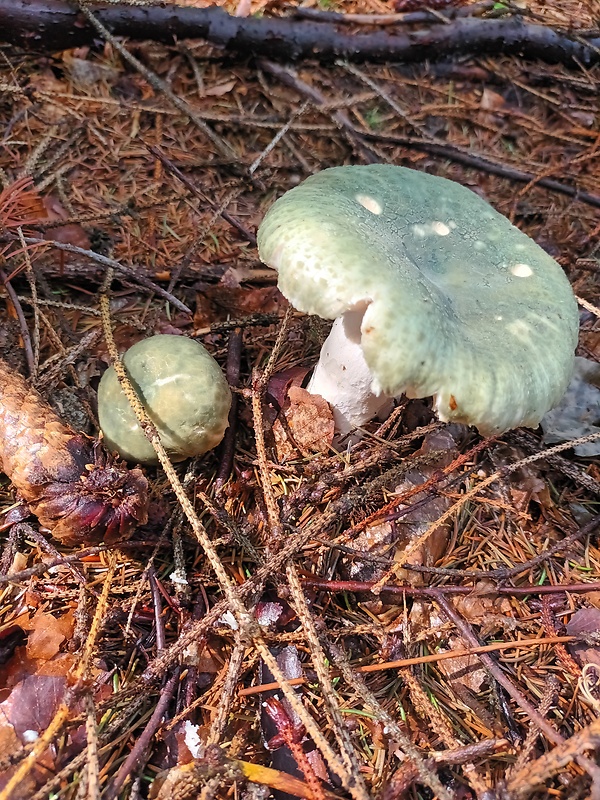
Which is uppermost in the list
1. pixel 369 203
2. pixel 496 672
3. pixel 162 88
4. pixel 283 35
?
pixel 283 35

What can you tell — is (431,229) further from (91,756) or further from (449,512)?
(91,756)

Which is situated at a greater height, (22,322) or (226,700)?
(22,322)

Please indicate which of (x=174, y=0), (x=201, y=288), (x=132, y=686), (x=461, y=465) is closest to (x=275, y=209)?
(x=201, y=288)

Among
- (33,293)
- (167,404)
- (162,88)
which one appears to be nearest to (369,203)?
(167,404)

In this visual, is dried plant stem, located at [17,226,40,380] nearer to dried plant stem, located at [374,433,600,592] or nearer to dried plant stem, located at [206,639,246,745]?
dried plant stem, located at [206,639,246,745]

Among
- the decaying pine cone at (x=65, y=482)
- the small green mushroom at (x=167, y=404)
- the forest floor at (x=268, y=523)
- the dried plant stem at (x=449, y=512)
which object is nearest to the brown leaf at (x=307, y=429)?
the forest floor at (x=268, y=523)

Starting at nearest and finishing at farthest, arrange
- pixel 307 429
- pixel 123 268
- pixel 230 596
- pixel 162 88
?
pixel 230 596 < pixel 307 429 < pixel 123 268 < pixel 162 88

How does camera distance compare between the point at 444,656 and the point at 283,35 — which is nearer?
the point at 444,656
